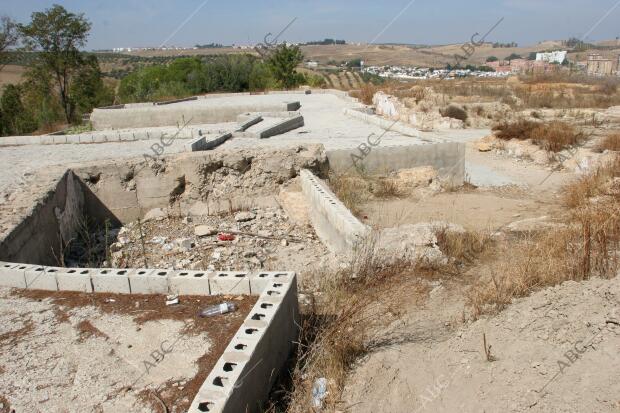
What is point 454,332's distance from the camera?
3578 mm

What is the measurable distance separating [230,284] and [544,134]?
12017mm

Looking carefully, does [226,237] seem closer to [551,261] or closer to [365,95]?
[551,261]

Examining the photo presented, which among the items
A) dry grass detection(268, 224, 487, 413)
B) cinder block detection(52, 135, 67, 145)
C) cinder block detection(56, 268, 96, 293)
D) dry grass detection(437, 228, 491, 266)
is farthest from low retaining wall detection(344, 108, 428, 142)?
cinder block detection(56, 268, 96, 293)

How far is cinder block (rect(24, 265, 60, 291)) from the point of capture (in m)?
3.81

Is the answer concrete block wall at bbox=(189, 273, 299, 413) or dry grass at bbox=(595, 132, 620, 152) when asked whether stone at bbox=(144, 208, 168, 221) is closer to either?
concrete block wall at bbox=(189, 273, 299, 413)

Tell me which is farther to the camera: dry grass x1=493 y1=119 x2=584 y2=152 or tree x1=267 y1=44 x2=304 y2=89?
tree x1=267 y1=44 x2=304 y2=89

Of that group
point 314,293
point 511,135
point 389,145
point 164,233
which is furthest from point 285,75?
point 314,293

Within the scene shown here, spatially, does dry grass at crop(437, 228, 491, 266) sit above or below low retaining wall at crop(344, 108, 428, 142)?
below

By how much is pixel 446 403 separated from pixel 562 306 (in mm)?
1066

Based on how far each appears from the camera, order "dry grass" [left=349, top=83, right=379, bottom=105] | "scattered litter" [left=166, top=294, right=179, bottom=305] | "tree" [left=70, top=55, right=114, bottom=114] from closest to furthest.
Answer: "scattered litter" [left=166, top=294, right=179, bottom=305] → "dry grass" [left=349, top=83, right=379, bottom=105] → "tree" [left=70, top=55, right=114, bottom=114]

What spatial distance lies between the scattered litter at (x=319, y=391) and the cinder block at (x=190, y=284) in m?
1.11

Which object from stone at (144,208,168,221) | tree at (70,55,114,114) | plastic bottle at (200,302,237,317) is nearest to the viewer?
plastic bottle at (200,302,237,317)

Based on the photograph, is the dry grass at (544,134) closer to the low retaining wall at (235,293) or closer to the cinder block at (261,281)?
the cinder block at (261,281)

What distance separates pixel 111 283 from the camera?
378 cm
